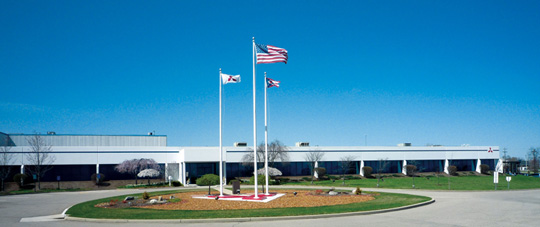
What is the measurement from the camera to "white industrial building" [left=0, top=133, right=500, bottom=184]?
58406 mm

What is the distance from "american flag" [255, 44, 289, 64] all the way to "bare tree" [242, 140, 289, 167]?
111 feet

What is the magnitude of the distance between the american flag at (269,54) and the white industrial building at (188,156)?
3346 cm

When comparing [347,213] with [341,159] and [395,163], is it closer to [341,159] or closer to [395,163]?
[341,159]

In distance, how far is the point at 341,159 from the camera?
222 feet

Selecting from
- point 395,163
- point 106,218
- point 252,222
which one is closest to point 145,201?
point 106,218

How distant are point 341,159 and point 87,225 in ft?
175

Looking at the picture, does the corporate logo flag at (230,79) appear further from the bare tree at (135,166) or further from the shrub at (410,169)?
the shrub at (410,169)

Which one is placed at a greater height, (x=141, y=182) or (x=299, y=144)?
(x=299, y=144)

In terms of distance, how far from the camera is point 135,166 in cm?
5803

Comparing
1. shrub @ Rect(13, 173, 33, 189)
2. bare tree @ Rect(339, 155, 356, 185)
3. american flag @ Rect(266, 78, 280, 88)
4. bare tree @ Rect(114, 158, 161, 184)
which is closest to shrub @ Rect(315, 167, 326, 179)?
bare tree @ Rect(339, 155, 356, 185)

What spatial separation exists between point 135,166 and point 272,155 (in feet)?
60.8

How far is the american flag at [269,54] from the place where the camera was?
26.5 metres

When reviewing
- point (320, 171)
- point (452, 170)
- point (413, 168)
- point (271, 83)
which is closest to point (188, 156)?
point (320, 171)

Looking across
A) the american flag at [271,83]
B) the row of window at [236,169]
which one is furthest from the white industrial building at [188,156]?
the american flag at [271,83]
